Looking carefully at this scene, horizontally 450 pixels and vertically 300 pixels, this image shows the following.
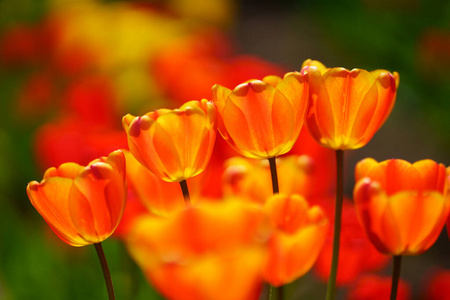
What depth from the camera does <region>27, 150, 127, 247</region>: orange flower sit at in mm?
248

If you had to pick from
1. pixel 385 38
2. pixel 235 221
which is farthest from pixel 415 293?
pixel 235 221

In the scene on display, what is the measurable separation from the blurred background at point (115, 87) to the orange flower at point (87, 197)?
162mm

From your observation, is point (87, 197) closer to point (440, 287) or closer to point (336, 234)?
point (336, 234)

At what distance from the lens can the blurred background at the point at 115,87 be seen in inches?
25.2

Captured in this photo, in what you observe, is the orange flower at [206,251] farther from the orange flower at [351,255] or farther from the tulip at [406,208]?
the orange flower at [351,255]

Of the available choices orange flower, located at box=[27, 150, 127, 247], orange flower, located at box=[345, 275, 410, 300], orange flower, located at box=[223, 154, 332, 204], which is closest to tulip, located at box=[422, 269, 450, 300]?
orange flower, located at box=[345, 275, 410, 300]

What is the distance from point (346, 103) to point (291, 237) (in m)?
0.07

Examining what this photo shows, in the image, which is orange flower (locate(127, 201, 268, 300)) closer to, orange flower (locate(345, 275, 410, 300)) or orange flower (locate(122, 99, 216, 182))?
orange flower (locate(122, 99, 216, 182))

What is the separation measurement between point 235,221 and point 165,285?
0.11 ft

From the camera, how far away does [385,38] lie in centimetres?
222

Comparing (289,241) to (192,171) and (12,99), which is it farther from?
(12,99)

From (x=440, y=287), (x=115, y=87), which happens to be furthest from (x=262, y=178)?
(x=115, y=87)

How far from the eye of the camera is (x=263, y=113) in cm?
27

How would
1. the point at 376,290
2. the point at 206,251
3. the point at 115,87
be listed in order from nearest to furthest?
the point at 206,251
the point at 376,290
the point at 115,87
